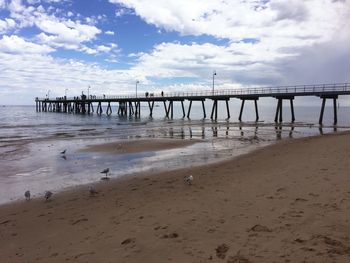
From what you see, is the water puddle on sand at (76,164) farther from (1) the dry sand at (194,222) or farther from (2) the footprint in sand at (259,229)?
(2) the footprint in sand at (259,229)

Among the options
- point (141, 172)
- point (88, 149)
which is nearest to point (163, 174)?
point (141, 172)

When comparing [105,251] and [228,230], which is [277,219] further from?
[105,251]

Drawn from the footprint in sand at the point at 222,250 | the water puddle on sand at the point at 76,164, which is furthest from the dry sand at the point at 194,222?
the water puddle on sand at the point at 76,164

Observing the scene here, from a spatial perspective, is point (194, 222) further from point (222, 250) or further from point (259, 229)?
point (222, 250)

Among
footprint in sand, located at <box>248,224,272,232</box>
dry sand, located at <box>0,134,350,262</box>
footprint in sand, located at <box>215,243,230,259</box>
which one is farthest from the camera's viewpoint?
footprint in sand, located at <box>248,224,272,232</box>

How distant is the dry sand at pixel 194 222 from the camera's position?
5438 millimetres

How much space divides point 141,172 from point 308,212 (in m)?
7.82

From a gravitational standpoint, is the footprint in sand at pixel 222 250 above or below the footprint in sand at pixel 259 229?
below

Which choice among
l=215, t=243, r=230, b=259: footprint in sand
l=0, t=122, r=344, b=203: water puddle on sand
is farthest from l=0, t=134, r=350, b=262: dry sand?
l=0, t=122, r=344, b=203: water puddle on sand

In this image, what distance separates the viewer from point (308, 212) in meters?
6.92

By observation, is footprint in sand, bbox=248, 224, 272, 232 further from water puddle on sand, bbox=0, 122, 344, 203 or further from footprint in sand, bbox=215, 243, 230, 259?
water puddle on sand, bbox=0, 122, 344, 203

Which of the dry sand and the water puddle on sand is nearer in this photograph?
the dry sand

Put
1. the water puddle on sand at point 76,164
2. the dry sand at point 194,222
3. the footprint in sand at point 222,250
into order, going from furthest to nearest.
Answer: the water puddle on sand at point 76,164 → the dry sand at point 194,222 → the footprint in sand at point 222,250

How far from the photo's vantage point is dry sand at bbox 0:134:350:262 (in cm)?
544
